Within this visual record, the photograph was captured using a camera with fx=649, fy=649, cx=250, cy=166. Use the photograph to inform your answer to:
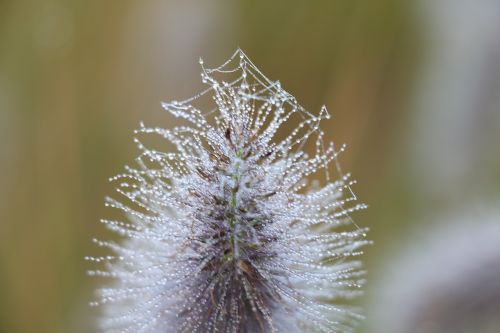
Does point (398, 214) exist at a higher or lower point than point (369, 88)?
lower

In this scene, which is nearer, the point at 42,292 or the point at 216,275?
the point at 216,275

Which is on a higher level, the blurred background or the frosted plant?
the blurred background

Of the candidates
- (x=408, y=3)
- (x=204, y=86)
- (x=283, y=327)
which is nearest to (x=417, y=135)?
(x=408, y=3)

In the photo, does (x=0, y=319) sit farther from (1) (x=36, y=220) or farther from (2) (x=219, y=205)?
(2) (x=219, y=205)

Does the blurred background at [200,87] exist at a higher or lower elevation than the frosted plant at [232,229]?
higher

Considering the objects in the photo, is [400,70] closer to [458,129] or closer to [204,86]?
[458,129]

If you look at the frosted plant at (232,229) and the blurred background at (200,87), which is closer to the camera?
the frosted plant at (232,229)

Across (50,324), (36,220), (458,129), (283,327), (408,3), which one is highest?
(408,3)

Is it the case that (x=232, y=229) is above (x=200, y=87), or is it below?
below
